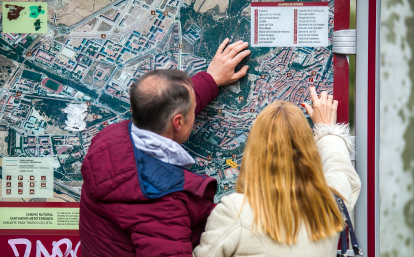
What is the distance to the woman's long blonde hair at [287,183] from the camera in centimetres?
136

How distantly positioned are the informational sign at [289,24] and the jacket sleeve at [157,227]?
43.0 inches

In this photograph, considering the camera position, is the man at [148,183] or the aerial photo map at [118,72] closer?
the man at [148,183]

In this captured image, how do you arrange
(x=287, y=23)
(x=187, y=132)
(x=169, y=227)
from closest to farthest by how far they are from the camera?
(x=169, y=227) → (x=187, y=132) → (x=287, y=23)

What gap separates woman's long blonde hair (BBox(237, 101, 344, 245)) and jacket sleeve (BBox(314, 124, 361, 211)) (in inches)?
8.7

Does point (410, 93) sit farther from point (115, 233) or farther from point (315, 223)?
point (115, 233)

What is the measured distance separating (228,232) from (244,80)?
3.08 feet

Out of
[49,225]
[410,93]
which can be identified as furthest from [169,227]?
[410,93]

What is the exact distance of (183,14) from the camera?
196cm

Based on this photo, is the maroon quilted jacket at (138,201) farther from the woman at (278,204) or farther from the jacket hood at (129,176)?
the woman at (278,204)

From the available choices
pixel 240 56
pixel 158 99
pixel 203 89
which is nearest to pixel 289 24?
pixel 240 56

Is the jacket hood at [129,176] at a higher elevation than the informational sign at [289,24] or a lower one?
lower

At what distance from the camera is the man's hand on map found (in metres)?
1.91

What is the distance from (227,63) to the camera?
1.90 m

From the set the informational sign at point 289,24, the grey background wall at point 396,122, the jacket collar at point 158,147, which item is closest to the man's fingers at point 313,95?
the informational sign at point 289,24
